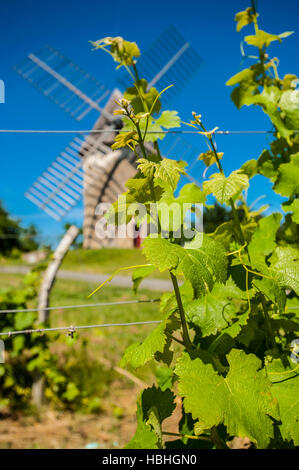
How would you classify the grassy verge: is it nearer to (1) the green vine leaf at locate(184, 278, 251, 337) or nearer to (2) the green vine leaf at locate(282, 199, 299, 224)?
(2) the green vine leaf at locate(282, 199, 299, 224)

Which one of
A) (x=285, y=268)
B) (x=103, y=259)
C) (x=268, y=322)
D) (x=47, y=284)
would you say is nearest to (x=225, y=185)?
(x=285, y=268)

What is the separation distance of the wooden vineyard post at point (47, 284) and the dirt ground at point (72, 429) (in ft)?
0.54

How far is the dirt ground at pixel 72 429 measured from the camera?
267 centimetres

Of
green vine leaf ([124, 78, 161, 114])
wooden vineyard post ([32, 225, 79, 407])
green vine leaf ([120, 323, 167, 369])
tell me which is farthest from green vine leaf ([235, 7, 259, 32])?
wooden vineyard post ([32, 225, 79, 407])

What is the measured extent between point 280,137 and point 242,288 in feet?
2.24

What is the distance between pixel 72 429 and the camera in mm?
2926

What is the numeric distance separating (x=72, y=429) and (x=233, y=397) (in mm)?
2488

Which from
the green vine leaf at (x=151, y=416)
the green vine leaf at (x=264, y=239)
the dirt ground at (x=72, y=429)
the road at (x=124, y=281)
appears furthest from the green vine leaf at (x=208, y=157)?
the road at (x=124, y=281)

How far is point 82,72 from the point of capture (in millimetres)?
11172

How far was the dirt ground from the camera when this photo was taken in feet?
8.77

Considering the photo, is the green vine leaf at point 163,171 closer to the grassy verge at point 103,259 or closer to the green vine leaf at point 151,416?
the green vine leaf at point 151,416

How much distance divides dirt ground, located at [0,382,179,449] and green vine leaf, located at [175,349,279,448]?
2.07 meters
